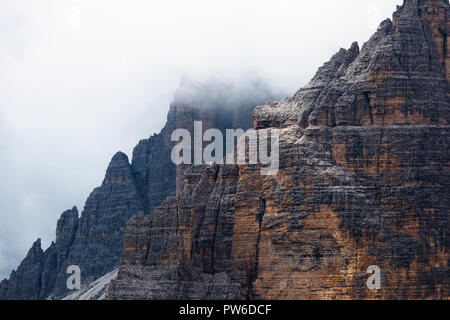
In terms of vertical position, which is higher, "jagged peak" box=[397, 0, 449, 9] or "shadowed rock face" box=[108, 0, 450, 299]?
"jagged peak" box=[397, 0, 449, 9]

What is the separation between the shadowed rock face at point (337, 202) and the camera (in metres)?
157

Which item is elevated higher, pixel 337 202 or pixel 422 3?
pixel 422 3

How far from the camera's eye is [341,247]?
15662 centimetres

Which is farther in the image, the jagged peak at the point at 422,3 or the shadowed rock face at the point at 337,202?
the jagged peak at the point at 422,3

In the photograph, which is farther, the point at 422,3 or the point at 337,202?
the point at 422,3

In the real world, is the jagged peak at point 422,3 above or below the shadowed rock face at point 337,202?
above

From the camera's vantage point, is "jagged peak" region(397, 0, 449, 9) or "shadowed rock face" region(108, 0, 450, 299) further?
"jagged peak" region(397, 0, 449, 9)

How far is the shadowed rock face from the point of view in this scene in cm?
15662

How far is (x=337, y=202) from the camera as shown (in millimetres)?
157375
